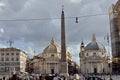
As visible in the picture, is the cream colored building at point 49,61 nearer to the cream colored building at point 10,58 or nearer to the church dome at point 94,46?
the church dome at point 94,46

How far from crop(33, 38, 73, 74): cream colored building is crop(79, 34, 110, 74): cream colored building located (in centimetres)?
946

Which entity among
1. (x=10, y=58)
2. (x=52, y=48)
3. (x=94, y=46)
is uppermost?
(x=94, y=46)

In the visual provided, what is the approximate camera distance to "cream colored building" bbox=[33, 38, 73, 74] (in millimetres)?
123194

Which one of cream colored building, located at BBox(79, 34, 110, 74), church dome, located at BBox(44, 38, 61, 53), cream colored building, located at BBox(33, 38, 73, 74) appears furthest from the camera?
church dome, located at BBox(44, 38, 61, 53)

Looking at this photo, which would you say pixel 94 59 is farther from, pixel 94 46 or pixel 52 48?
pixel 52 48

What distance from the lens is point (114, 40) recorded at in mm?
78375

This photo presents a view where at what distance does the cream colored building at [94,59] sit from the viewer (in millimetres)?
120250

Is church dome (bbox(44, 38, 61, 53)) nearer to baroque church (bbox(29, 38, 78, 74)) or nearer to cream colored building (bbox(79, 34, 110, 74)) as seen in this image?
baroque church (bbox(29, 38, 78, 74))

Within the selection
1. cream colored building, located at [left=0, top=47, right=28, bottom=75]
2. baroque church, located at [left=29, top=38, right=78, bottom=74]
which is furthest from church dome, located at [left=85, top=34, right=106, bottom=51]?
cream colored building, located at [left=0, top=47, right=28, bottom=75]

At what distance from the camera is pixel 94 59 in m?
121

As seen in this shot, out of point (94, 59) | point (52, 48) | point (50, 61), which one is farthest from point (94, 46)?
point (50, 61)

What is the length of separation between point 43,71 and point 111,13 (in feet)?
168

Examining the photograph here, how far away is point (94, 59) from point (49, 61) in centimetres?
1651

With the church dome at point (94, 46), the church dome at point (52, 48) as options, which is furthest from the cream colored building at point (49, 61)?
the church dome at point (94, 46)
